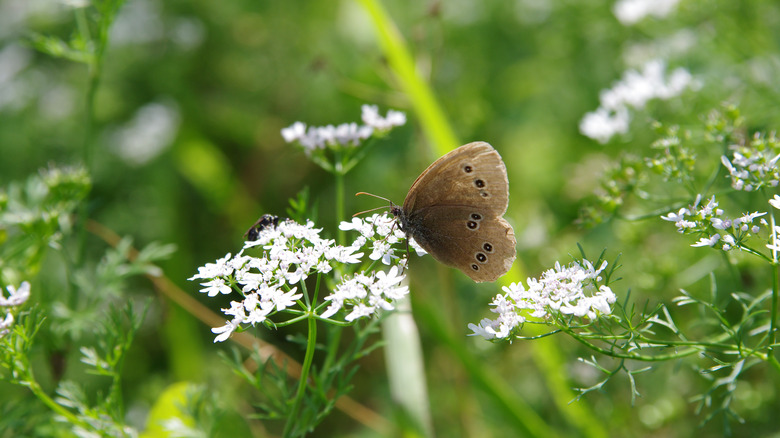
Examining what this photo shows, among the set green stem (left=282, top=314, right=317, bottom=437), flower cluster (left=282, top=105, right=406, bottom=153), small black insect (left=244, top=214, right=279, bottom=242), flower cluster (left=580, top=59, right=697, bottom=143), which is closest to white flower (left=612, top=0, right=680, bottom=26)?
flower cluster (left=580, top=59, right=697, bottom=143)

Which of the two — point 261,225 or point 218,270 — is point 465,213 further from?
point 218,270

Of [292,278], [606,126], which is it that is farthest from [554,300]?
[606,126]

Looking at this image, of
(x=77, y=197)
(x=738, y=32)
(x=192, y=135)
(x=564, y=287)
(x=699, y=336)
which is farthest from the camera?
(x=192, y=135)

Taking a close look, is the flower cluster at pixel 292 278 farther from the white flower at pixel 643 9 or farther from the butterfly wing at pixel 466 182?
the white flower at pixel 643 9

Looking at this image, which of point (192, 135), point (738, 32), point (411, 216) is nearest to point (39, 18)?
point (192, 135)

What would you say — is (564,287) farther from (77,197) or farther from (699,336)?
(77,197)
